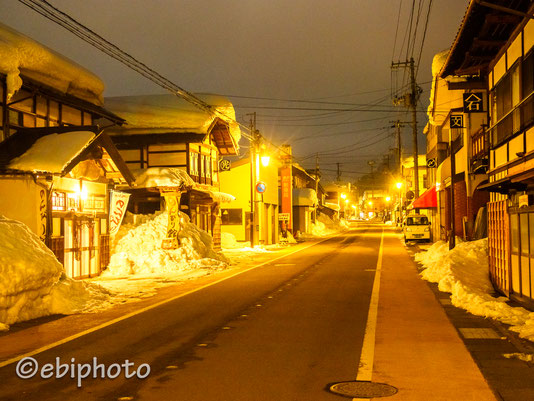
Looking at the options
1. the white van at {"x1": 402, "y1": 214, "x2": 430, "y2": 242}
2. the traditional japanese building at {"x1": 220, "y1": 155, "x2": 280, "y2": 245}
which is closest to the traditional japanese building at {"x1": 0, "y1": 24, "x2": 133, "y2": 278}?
the traditional japanese building at {"x1": 220, "y1": 155, "x2": 280, "y2": 245}

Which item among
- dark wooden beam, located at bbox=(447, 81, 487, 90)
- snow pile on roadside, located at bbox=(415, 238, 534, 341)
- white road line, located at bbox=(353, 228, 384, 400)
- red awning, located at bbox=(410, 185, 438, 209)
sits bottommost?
white road line, located at bbox=(353, 228, 384, 400)

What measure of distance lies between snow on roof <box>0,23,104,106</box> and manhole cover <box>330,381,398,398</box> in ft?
49.1

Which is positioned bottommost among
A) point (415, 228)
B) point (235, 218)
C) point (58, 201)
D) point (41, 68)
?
point (415, 228)

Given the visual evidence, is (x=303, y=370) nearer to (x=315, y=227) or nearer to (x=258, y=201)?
(x=258, y=201)

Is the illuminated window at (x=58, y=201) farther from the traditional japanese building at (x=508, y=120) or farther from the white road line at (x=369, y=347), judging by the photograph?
the traditional japanese building at (x=508, y=120)

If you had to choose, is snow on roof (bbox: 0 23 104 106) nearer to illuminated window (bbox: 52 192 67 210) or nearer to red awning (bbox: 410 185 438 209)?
illuminated window (bbox: 52 192 67 210)

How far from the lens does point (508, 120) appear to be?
13359 mm

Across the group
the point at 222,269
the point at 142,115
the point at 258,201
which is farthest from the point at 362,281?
the point at 258,201

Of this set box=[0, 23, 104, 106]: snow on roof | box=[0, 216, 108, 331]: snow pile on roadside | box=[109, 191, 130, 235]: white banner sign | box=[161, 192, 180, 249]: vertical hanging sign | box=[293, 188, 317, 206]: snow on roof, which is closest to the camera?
box=[0, 216, 108, 331]: snow pile on roadside

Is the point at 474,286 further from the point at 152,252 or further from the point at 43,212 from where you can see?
the point at 43,212

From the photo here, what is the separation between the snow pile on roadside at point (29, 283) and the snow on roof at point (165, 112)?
19.0 m

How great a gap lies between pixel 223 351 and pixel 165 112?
997 inches

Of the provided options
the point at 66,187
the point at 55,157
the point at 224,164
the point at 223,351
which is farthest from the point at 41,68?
the point at 224,164

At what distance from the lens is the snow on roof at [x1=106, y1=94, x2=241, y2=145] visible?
31.8 m
